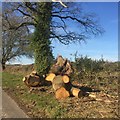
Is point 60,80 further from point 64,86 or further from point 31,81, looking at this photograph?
point 31,81

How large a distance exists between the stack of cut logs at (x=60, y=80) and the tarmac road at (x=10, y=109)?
153cm

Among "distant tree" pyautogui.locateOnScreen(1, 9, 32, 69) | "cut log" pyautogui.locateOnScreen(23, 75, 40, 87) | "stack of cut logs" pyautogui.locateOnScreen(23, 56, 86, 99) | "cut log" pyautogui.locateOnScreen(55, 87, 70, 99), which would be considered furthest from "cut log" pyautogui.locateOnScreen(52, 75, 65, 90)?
"distant tree" pyautogui.locateOnScreen(1, 9, 32, 69)

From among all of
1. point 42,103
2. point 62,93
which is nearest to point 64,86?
point 62,93

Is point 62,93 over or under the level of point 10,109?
over

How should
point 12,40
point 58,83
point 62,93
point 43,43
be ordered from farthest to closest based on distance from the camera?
point 12,40 < point 43,43 < point 58,83 < point 62,93

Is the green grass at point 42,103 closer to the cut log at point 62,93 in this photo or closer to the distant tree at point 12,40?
the cut log at point 62,93

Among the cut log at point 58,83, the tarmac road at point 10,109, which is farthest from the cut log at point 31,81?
the cut log at point 58,83

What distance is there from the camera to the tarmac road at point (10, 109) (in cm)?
881

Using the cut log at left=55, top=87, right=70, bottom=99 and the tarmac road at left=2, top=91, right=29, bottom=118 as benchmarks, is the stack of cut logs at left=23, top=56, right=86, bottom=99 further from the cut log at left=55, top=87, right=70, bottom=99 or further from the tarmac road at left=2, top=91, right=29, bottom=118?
the tarmac road at left=2, top=91, right=29, bottom=118

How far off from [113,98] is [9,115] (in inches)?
130

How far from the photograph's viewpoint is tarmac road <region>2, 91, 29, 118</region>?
8812 millimetres

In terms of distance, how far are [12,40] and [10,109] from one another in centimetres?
2119

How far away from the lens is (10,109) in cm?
970

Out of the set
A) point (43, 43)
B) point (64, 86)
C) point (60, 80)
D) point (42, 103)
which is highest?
point (43, 43)
